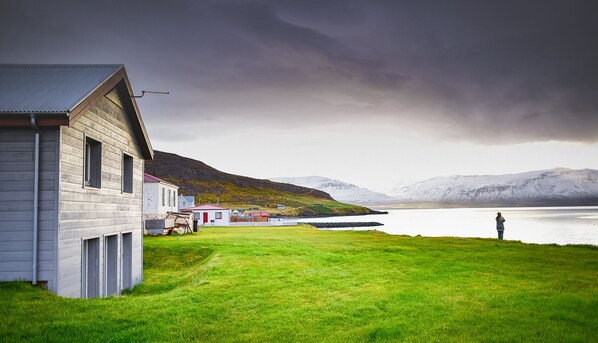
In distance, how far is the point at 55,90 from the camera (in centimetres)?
1395

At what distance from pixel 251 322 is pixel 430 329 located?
4.24m

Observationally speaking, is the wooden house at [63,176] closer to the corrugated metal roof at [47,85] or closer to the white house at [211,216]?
the corrugated metal roof at [47,85]

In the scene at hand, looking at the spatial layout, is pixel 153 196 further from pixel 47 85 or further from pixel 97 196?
pixel 47 85

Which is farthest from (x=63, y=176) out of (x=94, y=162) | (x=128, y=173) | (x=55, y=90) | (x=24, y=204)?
(x=128, y=173)

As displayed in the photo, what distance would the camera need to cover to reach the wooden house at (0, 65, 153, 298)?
12219 millimetres

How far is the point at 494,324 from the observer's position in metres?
10.1

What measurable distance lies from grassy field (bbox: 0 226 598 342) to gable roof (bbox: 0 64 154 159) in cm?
467

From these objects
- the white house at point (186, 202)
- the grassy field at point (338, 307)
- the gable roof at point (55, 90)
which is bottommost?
the grassy field at point (338, 307)

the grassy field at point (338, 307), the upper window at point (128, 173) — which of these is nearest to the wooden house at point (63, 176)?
the grassy field at point (338, 307)

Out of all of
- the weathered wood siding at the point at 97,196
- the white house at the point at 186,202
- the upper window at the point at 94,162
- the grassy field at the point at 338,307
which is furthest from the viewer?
the white house at the point at 186,202

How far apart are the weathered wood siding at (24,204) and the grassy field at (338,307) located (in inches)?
23.7

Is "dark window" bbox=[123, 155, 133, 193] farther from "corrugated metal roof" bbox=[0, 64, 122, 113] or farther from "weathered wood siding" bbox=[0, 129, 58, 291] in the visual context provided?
"weathered wood siding" bbox=[0, 129, 58, 291]

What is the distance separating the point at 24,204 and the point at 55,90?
3842mm

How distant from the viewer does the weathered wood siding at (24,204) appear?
12.2 meters
